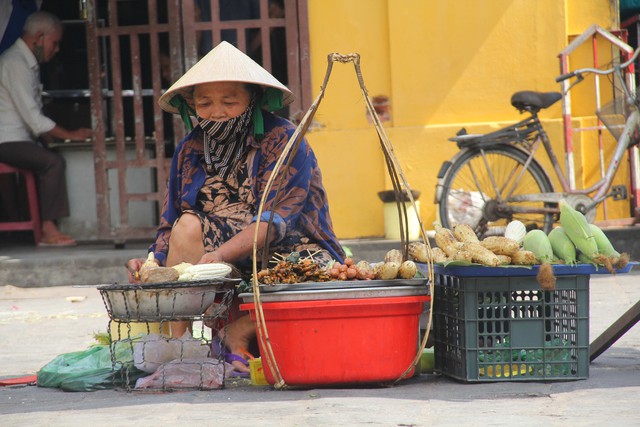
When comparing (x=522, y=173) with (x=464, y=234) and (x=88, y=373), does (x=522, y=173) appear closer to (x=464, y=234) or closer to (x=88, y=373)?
(x=464, y=234)

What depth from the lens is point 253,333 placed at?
4547 millimetres

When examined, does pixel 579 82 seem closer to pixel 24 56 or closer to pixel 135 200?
pixel 135 200

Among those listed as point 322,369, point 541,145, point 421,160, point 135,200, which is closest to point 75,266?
point 135,200

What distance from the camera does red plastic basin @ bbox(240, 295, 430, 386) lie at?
3.93 metres

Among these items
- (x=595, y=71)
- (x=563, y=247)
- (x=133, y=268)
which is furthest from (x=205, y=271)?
(x=595, y=71)

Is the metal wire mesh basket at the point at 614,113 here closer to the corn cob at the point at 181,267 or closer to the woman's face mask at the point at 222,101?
the woman's face mask at the point at 222,101

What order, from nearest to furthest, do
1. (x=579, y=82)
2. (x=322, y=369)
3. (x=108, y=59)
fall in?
(x=322, y=369) → (x=579, y=82) → (x=108, y=59)

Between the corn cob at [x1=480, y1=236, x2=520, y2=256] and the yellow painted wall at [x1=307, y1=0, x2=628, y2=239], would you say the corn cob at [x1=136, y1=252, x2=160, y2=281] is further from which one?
the yellow painted wall at [x1=307, y1=0, x2=628, y2=239]

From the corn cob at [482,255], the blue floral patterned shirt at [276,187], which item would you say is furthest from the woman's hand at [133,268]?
the corn cob at [482,255]

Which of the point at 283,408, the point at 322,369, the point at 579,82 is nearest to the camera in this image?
the point at 283,408

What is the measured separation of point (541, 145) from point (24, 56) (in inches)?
170

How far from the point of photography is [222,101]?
15.1 ft

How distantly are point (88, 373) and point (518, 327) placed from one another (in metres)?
1.76

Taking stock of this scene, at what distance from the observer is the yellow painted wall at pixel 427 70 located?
823cm
